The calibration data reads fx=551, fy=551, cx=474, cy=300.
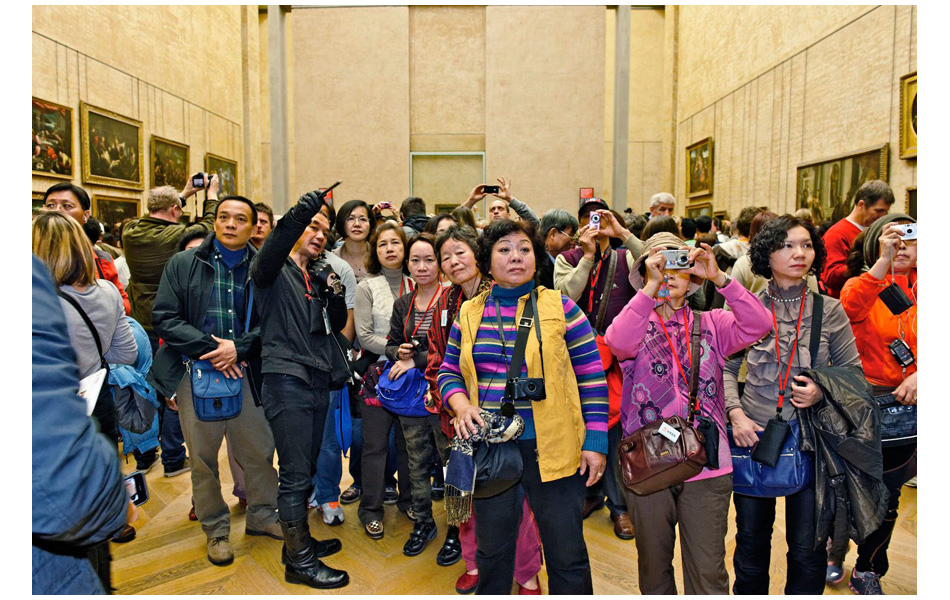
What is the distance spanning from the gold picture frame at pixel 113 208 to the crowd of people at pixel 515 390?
7.93m

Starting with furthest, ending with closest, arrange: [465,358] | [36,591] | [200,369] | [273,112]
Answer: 1. [273,112]
2. [200,369]
3. [465,358]
4. [36,591]

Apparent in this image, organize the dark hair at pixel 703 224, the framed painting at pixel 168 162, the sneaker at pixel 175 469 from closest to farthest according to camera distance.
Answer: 1. the sneaker at pixel 175 469
2. the dark hair at pixel 703 224
3. the framed painting at pixel 168 162

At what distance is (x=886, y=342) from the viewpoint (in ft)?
10.3

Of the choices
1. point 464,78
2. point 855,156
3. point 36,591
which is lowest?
point 36,591

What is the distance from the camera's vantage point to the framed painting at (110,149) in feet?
31.2

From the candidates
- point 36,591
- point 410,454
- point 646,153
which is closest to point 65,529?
point 36,591

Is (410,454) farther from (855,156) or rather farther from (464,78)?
(464,78)

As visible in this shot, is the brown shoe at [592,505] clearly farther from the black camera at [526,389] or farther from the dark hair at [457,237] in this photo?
the dark hair at [457,237]

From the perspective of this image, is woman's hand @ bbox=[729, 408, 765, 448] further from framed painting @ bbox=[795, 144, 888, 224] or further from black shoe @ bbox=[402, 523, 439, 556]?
framed painting @ bbox=[795, 144, 888, 224]

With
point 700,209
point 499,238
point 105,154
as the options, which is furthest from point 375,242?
point 700,209

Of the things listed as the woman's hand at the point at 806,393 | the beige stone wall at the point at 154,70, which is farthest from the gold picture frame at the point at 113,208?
the woman's hand at the point at 806,393

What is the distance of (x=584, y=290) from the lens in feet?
12.5

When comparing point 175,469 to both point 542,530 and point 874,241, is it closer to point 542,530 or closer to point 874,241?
point 542,530

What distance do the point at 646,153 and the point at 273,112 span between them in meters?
10.5
